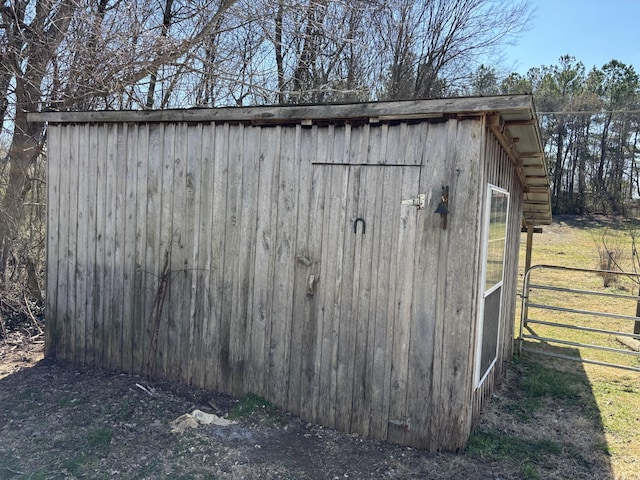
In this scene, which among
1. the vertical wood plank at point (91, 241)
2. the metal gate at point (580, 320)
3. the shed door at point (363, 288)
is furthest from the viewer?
the metal gate at point (580, 320)

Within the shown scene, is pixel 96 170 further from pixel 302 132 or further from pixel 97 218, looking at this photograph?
pixel 302 132

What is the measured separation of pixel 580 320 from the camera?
29.0 ft

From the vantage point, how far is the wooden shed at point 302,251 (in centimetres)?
326

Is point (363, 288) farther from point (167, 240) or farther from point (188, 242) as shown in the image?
point (167, 240)

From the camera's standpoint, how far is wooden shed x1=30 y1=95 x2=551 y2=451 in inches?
128

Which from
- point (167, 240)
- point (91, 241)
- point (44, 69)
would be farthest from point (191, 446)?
point (44, 69)

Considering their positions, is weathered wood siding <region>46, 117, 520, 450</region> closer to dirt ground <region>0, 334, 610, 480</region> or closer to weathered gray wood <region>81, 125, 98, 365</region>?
weathered gray wood <region>81, 125, 98, 365</region>

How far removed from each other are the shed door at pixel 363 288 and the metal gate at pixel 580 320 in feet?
10.6

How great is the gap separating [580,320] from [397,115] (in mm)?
7408

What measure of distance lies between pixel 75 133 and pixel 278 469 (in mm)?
3731

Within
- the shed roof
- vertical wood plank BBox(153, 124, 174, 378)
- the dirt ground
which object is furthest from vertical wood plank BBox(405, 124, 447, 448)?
vertical wood plank BBox(153, 124, 174, 378)

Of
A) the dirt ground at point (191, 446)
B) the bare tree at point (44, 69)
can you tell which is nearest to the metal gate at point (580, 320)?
the dirt ground at point (191, 446)

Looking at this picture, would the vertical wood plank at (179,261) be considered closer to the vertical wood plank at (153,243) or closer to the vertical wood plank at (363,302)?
the vertical wood plank at (153,243)

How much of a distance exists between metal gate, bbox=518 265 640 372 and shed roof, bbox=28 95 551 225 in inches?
85.3
